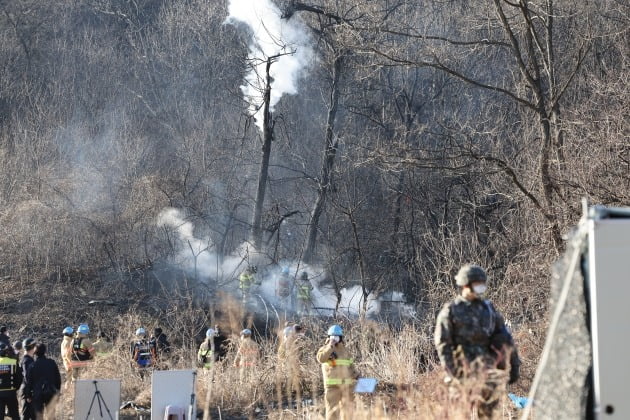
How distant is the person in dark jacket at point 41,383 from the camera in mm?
14305

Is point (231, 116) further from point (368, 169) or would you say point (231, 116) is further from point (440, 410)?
point (440, 410)

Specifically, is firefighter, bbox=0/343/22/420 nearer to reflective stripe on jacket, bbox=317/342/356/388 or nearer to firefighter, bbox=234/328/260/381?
firefighter, bbox=234/328/260/381

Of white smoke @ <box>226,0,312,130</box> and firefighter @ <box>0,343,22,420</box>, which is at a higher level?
white smoke @ <box>226,0,312,130</box>

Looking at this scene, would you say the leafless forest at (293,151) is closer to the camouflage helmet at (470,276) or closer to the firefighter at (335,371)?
the firefighter at (335,371)

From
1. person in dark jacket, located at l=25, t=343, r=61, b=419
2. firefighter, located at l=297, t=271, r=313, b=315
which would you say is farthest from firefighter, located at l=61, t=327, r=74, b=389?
firefighter, located at l=297, t=271, r=313, b=315

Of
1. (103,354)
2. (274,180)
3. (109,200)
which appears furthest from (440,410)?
(274,180)

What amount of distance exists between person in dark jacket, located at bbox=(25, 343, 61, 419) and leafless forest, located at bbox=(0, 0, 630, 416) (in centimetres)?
686

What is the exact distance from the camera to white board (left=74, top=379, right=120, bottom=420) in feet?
44.3

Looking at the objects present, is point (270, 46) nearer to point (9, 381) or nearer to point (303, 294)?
point (303, 294)

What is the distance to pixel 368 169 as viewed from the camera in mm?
40750

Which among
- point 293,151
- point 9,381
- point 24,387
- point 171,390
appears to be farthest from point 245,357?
point 293,151

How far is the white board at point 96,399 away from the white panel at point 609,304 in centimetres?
935

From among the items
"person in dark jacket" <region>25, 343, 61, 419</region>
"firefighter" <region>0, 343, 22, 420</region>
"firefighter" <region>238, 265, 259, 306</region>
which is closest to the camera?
"person in dark jacket" <region>25, 343, 61, 419</region>

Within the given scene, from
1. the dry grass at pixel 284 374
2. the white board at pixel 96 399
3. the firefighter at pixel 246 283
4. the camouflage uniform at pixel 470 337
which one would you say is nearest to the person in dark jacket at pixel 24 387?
the dry grass at pixel 284 374
